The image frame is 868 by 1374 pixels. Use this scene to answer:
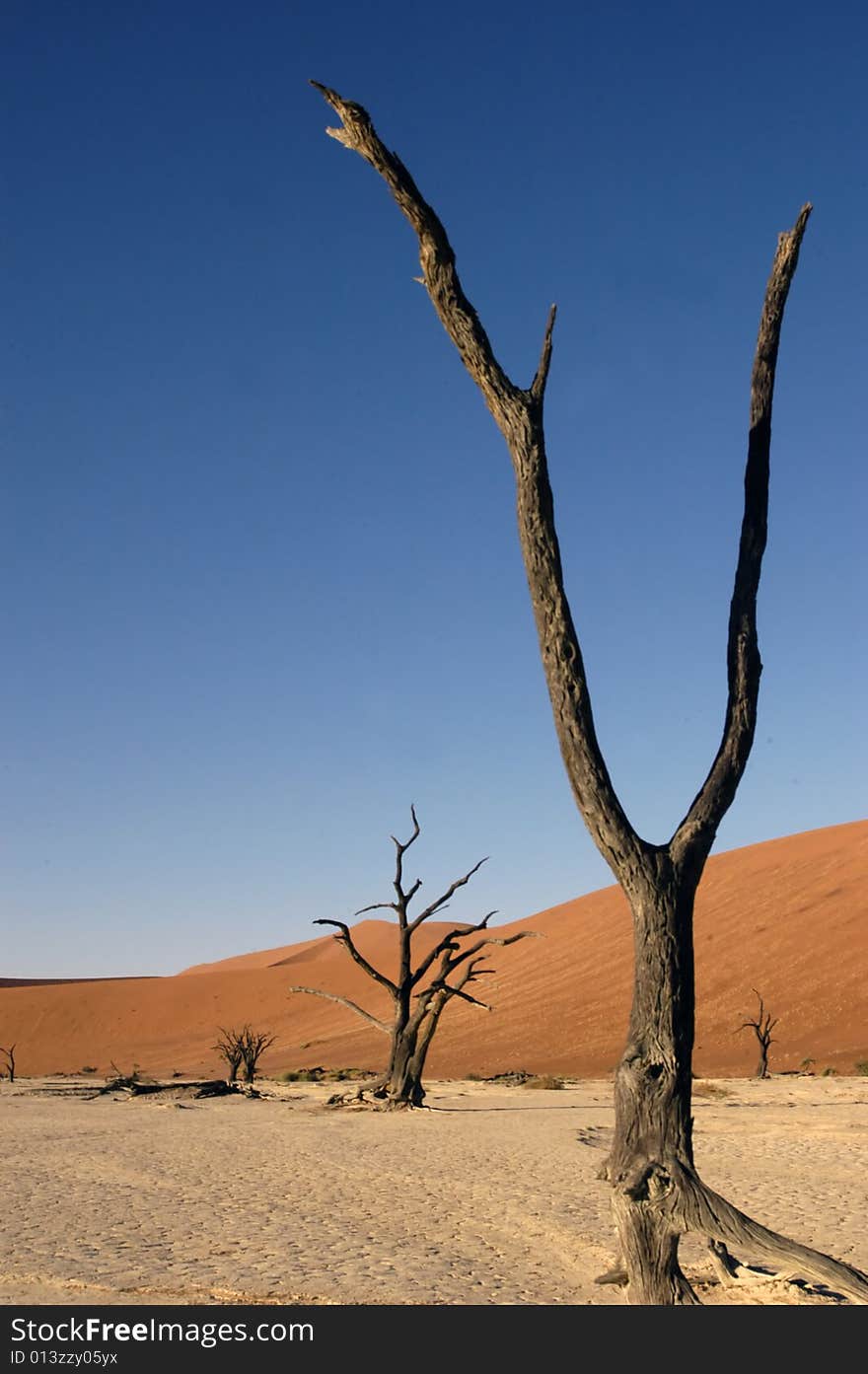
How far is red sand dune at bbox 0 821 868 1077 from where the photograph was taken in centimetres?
3497

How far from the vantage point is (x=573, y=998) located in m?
43.2

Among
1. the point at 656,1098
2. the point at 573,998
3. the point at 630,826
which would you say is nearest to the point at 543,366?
the point at 630,826

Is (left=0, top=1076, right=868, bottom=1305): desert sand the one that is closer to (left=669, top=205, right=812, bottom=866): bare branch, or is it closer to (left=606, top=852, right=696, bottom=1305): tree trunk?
(left=606, top=852, right=696, bottom=1305): tree trunk

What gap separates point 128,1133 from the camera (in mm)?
17078

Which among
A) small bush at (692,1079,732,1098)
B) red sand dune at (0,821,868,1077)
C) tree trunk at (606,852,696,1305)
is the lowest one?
small bush at (692,1079,732,1098)

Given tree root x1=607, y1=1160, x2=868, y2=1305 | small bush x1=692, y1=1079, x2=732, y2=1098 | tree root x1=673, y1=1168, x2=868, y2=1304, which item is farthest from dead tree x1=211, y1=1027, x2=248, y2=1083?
tree root x1=673, y1=1168, x2=868, y2=1304

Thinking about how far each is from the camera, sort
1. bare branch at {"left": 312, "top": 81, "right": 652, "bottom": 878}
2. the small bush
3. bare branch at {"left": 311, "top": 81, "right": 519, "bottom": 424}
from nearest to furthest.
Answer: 1. bare branch at {"left": 312, "top": 81, "right": 652, "bottom": 878}
2. bare branch at {"left": 311, "top": 81, "right": 519, "bottom": 424}
3. the small bush

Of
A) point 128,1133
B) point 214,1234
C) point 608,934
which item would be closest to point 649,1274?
point 214,1234

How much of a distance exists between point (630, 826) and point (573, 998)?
3847 cm

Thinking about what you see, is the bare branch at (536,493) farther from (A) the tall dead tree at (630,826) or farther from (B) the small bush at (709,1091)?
(B) the small bush at (709,1091)

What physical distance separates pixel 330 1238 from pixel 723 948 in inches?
1447

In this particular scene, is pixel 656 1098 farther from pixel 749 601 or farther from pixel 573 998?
pixel 573 998

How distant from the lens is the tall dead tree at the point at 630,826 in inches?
242
